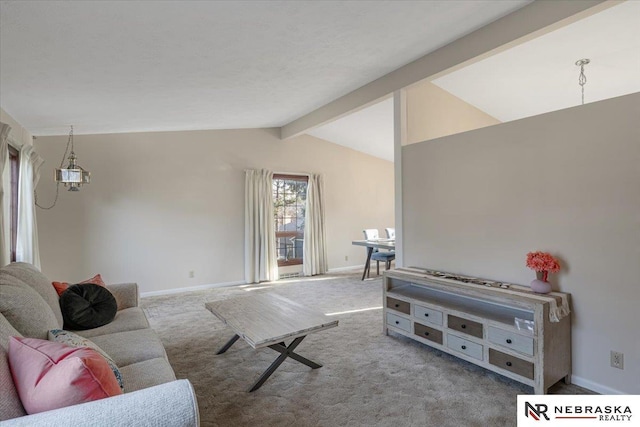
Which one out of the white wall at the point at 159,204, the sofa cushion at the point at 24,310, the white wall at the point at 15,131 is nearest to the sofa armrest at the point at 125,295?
the sofa cushion at the point at 24,310

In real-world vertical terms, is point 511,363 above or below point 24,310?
below

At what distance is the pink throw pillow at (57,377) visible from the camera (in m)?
1.05

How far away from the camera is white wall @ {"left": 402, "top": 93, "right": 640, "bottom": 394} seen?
2.14 meters

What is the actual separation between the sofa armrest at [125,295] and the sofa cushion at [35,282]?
56 centimetres

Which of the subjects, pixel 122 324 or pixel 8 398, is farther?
pixel 122 324

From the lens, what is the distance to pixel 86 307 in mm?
2396

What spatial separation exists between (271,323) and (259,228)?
11.5ft

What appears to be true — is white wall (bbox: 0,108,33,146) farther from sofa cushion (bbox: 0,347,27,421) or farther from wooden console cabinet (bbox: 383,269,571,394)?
wooden console cabinet (bbox: 383,269,571,394)

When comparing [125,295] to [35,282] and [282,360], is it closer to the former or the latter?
[35,282]

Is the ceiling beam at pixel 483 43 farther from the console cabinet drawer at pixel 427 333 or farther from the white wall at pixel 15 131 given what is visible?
the white wall at pixel 15 131

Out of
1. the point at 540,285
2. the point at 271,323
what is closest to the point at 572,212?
the point at 540,285

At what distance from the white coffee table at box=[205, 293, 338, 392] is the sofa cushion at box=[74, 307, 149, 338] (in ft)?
1.83

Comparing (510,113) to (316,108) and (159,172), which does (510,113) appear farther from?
(159,172)

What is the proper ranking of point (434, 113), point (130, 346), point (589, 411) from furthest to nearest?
point (434, 113) → point (130, 346) → point (589, 411)
